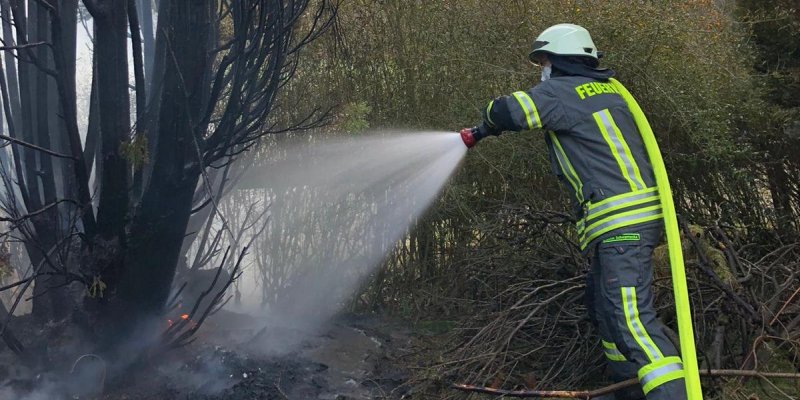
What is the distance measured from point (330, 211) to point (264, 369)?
220 cm

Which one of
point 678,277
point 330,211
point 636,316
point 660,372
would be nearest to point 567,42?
point 678,277

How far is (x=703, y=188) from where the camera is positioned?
17.8 ft

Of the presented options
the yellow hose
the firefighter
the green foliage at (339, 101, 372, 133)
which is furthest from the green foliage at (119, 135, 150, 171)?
the yellow hose

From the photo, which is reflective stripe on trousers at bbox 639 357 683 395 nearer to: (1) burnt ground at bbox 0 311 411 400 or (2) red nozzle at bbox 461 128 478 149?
(2) red nozzle at bbox 461 128 478 149

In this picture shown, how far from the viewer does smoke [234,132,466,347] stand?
6.27 m

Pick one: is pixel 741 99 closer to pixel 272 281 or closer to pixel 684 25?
pixel 684 25

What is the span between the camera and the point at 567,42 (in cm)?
351

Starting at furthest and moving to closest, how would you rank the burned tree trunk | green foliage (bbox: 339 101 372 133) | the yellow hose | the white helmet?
green foliage (bbox: 339 101 372 133)
the burned tree trunk
the white helmet
the yellow hose

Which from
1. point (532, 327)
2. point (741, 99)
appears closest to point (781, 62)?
point (741, 99)

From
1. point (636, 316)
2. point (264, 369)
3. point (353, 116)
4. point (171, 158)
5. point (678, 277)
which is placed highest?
point (353, 116)

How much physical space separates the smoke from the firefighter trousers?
285 cm

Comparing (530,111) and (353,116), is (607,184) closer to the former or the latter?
(530,111)

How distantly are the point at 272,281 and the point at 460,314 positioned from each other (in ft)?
6.55

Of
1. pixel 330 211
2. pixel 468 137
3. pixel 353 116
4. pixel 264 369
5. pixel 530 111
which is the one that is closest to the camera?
pixel 530 111
